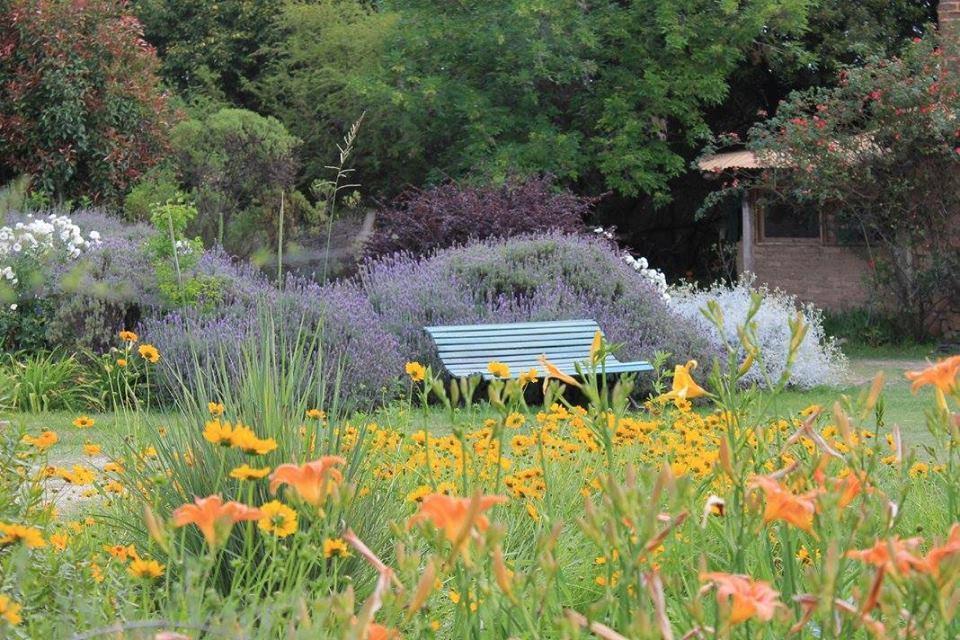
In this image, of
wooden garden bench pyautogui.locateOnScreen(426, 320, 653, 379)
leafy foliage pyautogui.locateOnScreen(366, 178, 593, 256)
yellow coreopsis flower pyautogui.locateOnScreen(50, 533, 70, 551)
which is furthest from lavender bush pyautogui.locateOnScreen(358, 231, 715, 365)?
yellow coreopsis flower pyautogui.locateOnScreen(50, 533, 70, 551)

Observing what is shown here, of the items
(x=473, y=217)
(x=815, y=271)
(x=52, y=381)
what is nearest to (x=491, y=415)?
(x=52, y=381)

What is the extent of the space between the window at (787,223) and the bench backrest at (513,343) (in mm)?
9127

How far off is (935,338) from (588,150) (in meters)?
5.22

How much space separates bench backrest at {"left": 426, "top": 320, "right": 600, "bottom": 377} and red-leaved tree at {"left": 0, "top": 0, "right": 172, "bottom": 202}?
22.3ft

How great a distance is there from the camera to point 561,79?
17438 millimetres

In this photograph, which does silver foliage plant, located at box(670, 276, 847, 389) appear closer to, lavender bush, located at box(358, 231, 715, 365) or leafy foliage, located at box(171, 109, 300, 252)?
lavender bush, located at box(358, 231, 715, 365)

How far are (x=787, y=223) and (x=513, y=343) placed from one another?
10.1 meters

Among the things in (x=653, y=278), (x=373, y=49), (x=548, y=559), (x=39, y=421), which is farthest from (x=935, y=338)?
(x=548, y=559)

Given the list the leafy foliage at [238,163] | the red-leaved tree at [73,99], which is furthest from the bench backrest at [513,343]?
the leafy foliage at [238,163]

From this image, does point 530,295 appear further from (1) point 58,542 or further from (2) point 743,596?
(2) point 743,596

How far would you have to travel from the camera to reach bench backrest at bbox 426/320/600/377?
9680 mm

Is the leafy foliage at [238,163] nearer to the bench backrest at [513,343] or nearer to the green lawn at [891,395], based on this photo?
the bench backrest at [513,343]

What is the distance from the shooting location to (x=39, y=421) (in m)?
→ 8.03

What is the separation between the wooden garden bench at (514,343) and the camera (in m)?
9.66
